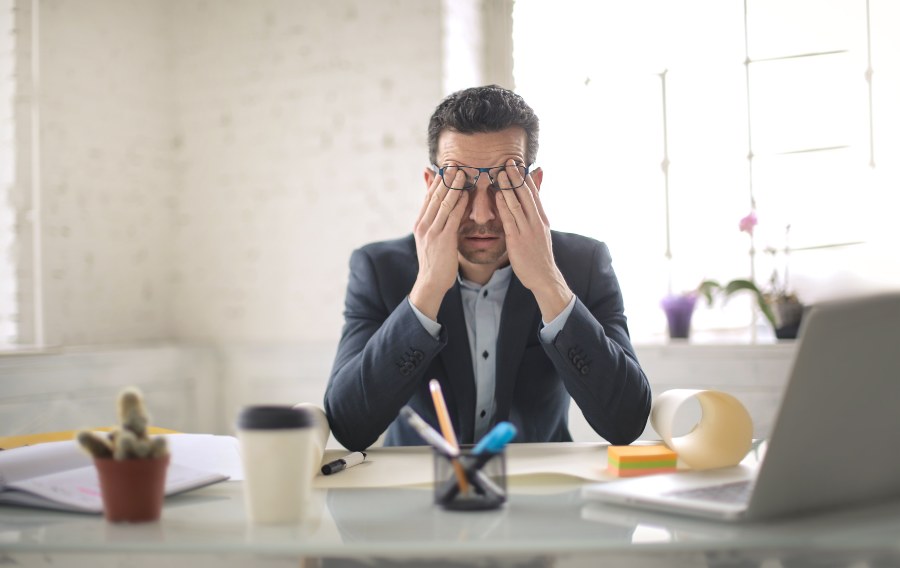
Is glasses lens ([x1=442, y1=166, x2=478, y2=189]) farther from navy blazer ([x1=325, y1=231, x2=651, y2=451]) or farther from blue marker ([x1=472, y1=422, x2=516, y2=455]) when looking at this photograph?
blue marker ([x1=472, y1=422, x2=516, y2=455])

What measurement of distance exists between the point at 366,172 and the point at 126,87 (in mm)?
1033

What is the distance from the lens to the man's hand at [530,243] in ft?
5.29

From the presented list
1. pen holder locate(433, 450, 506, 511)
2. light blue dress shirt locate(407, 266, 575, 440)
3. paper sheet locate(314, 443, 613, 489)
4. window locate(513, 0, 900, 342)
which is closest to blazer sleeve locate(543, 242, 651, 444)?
paper sheet locate(314, 443, 613, 489)

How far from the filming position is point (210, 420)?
3477 mm

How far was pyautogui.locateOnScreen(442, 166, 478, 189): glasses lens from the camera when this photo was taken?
175 cm

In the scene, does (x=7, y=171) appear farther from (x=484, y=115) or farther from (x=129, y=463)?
(x=129, y=463)

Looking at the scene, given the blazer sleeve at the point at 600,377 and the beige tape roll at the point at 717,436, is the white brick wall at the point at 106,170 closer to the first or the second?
the blazer sleeve at the point at 600,377

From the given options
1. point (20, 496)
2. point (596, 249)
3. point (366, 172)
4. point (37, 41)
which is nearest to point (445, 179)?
point (596, 249)

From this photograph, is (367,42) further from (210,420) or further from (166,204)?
(210,420)

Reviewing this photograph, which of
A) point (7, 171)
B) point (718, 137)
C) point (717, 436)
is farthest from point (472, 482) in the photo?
point (7, 171)

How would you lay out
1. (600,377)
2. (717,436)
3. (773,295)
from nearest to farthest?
(717,436) → (600,377) → (773,295)

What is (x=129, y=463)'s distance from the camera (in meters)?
0.85

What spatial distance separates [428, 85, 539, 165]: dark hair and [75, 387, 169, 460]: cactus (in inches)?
42.6

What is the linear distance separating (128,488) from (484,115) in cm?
117
